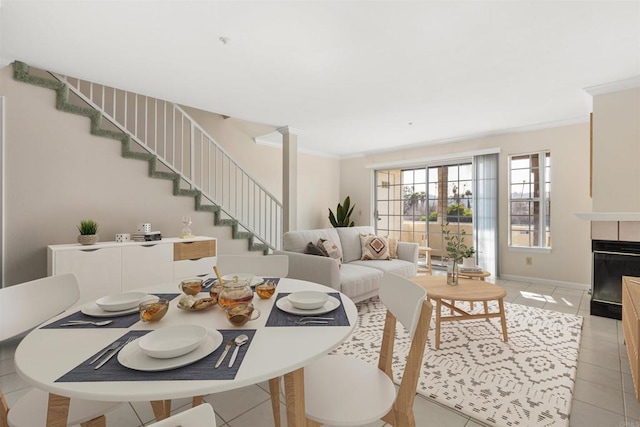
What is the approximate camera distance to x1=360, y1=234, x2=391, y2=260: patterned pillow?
4.07 m

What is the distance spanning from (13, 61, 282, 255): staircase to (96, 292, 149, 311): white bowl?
2641mm

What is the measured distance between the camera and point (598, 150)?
10.4ft

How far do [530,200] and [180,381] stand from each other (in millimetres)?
5231

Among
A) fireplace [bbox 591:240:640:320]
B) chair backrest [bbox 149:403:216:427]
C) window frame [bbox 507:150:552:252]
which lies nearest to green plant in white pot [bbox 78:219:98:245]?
chair backrest [bbox 149:403:216:427]

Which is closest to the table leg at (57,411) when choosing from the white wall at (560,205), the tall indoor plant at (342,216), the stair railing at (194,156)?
the stair railing at (194,156)

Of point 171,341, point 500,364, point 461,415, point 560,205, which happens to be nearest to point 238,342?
point 171,341

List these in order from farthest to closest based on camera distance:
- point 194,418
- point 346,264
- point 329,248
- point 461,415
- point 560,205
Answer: point 560,205 < point 346,264 < point 329,248 < point 461,415 < point 194,418

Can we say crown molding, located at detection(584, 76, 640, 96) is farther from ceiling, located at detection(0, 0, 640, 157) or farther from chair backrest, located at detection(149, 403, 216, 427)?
chair backrest, located at detection(149, 403, 216, 427)

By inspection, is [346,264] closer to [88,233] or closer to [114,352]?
[88,233]

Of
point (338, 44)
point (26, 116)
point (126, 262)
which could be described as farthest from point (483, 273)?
point (26, 116)

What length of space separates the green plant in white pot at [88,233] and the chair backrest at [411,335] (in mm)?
2821

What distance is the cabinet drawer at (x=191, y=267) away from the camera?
3304 millimetres

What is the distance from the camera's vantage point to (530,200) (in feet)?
14.9

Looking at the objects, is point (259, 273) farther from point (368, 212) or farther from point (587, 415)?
point (368, 212)
